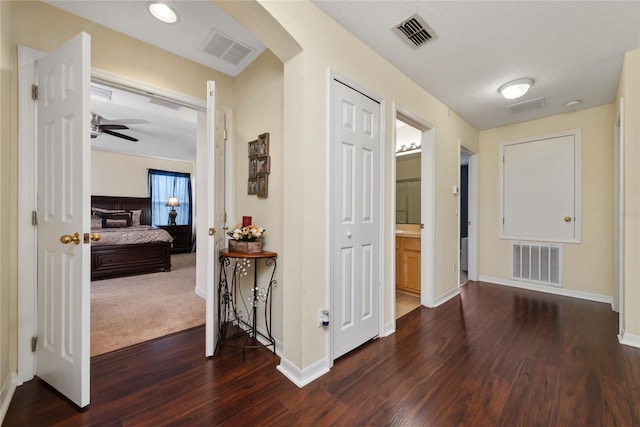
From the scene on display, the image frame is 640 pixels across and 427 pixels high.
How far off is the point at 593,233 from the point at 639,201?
5.03 ft

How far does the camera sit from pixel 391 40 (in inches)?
83.0

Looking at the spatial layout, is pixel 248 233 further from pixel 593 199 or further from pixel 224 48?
pixel 593 199

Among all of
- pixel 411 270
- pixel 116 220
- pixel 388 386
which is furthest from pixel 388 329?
pixel 116 220

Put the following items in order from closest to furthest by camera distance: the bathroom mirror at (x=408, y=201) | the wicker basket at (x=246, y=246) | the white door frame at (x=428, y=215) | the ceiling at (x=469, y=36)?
1. the ceiling at (x=469, y=36)
2. the wicker basket at (x=246, y=246)
3. the white door frame at (x=428, y=215)
4. the bathroom mirror at (x=408, y=201)

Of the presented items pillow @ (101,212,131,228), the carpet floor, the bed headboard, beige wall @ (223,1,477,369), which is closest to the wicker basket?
beige wall @ (223,1,477,369)

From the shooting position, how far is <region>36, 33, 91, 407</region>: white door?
1.44 meters

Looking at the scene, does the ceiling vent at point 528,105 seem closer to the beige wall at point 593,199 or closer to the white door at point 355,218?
the beige wall at point 593,199

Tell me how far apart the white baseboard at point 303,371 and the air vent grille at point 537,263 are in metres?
3.59

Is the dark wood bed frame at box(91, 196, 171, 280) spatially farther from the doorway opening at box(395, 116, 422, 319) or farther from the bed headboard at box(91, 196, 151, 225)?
the doorway opening at box(395, 116, 422, 319)

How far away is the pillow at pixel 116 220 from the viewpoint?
230 inches

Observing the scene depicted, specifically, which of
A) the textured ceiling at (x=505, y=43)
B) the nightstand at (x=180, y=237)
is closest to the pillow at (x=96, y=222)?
the nightstand at (x=180, y=237)

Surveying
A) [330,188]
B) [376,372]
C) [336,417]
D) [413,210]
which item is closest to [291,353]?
[336,417]

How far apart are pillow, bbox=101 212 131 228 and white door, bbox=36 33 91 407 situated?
507cm

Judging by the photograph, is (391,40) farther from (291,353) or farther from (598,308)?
(598,308)
